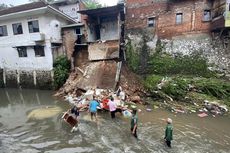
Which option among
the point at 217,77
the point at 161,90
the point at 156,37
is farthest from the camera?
the point at 156,37

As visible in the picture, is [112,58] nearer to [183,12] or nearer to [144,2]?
[144,2]

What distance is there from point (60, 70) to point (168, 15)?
1200cm

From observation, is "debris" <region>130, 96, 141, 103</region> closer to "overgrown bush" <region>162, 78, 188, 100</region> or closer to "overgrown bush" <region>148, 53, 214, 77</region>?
"overgrown bush" <region>162, 78, 188, 100</region>

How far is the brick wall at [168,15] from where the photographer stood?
779 inches

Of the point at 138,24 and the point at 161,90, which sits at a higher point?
the point at 138,24

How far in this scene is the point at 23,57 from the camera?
2403 centimetres

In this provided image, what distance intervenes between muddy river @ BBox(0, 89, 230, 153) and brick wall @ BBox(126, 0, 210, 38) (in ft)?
29.8

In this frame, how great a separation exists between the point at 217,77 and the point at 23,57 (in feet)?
65.3

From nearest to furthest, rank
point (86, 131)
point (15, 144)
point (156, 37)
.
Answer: point (15, 144) → point (86, 131) → point (156, 37)

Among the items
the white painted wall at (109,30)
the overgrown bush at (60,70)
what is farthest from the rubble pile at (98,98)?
the white painted wall at (109,30)

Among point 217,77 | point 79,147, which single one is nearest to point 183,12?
point 217,77

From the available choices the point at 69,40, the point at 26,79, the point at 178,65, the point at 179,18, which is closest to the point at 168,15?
the point at 179,18

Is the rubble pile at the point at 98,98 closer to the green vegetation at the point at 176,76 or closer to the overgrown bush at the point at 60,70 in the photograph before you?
the green vegetation at the point at 176,76

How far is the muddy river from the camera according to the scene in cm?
1021
